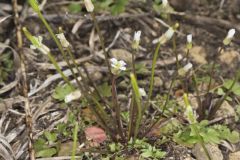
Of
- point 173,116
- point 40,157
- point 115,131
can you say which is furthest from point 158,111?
point 40,157

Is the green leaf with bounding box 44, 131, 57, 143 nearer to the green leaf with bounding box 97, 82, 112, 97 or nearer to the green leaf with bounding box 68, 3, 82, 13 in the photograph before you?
the green leaf with bounding box 97, 82, 112, 97

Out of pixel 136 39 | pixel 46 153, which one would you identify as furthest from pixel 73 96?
pixel 46 153

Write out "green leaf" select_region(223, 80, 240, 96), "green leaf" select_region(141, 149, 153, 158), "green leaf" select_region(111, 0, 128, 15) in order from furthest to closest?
"green leaf" select_region(111, 0, 128, 15), "green leaf" select_region(223, 80, 240, 96), "green leaf" select_region(141, 149, 153, 158)

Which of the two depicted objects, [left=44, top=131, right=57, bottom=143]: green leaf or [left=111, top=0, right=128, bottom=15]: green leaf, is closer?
[left=44, top=131, right=57, bottom=143]: green leaf

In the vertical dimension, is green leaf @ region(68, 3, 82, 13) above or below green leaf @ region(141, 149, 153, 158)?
above

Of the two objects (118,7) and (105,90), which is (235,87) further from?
(118,7)

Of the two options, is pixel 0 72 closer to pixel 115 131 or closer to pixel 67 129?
pixel 67 129

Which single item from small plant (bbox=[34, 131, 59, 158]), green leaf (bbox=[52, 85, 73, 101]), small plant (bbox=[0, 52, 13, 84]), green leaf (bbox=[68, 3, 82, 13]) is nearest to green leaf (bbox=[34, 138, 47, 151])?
small plant (bbox=[34, 131, 59, 158])

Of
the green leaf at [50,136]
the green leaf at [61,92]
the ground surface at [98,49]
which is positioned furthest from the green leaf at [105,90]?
the green leaf at [50,136]

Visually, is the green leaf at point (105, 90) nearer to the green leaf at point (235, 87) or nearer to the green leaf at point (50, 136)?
the green leaf at point (50, 136)
